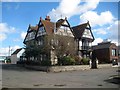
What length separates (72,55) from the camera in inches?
1590

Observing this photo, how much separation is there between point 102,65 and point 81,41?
8892mm

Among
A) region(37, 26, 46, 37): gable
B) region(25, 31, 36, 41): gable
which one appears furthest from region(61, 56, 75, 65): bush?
region(25, 31, 36, 41): gable

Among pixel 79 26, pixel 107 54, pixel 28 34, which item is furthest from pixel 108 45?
Answer: pixel 28 34

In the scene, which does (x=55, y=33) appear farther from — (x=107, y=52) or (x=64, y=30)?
(x=107, y=52)

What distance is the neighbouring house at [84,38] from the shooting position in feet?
166

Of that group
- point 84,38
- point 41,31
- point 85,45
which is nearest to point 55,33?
point 41,31

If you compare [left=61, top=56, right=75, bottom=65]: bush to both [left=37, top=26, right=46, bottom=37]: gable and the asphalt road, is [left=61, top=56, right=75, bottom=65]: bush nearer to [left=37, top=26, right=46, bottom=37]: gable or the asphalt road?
[left=37, top=26, right=46, bottom=37]: gable

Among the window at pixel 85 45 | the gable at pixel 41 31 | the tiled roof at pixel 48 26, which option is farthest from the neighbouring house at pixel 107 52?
the gable at pixel 41 31

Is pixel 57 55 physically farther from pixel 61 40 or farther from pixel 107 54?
pixel 107 54

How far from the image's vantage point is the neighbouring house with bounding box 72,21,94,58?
1997 inches

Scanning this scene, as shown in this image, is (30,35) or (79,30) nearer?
(79,30)

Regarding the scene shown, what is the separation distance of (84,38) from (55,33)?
11.4 metres

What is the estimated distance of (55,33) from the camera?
1678 inches

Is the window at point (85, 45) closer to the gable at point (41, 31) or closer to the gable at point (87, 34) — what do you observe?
the gable at point (87, 34)
